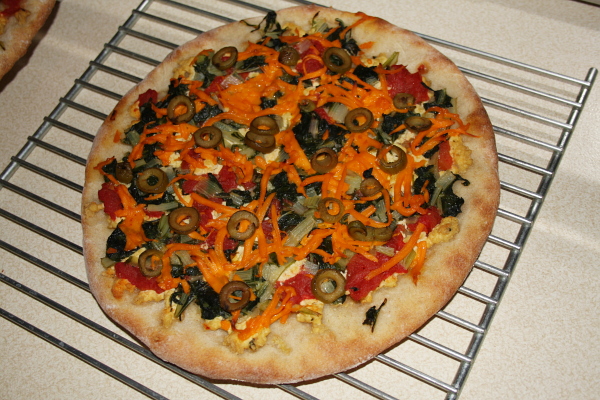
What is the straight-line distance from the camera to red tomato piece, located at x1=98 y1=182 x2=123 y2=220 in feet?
10.4

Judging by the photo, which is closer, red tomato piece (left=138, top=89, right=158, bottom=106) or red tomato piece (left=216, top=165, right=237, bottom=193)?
red tomato piece (left=216, top=165, right=237, bottom=193)

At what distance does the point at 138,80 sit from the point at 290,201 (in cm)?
169

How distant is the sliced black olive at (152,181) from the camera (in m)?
3.13

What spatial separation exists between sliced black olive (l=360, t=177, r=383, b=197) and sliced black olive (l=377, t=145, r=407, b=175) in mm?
110

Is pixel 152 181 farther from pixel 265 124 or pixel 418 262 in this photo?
pixel 418 262

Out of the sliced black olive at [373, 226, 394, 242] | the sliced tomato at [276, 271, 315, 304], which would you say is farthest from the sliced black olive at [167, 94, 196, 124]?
the sliced black olive at [373, 226, 394, 242]

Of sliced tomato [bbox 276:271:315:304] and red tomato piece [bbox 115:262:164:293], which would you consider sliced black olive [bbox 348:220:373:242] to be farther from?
red tomato piece [bbox 115:262:164:293]

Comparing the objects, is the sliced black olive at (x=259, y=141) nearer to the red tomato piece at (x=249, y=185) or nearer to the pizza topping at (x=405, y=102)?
the red tomato piece at (x=249, y=185)

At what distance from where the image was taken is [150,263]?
2959mm

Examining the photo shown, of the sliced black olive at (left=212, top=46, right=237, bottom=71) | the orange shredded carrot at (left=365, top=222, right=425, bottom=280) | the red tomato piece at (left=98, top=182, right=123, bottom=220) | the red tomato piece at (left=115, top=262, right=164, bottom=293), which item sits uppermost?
the sliced black olive at (left=212, top=46, right=237, bottom=71)

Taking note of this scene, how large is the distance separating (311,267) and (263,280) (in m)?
0.27

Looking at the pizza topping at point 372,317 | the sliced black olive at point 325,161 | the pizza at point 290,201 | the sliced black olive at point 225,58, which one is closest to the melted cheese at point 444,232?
the pizza at point 290,201

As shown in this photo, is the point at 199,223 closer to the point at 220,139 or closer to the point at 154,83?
the point at 220,139

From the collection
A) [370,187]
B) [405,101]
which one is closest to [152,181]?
[370,187]
